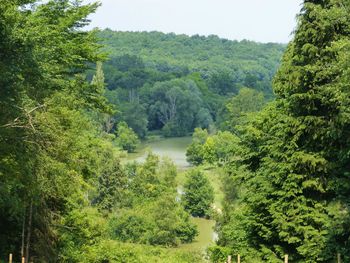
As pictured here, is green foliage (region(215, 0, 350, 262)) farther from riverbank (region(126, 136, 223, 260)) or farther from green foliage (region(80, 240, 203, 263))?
riverbank (region(126, 136, 223, 260))

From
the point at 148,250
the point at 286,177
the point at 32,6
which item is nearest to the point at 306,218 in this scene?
the point at 286,177

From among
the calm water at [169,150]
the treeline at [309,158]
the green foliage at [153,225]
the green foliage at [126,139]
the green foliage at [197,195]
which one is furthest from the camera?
the green foliage at [126,139]

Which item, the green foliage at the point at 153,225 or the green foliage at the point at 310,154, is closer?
the green foliage at the point at 310,154

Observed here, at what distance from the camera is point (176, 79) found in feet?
360

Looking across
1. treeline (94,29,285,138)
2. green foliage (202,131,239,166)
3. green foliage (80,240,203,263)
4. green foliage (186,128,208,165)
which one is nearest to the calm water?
green foliage (186,128,208,165)

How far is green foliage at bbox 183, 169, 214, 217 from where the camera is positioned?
156 feet

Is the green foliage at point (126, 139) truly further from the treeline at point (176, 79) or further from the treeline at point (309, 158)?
the treeline at point (309, 158)

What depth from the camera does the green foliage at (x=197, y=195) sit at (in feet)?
156

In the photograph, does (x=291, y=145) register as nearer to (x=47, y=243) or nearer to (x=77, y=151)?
(x=77, y=151)

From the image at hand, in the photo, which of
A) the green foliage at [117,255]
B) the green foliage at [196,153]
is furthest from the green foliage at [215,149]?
the green foliage at [117,255]

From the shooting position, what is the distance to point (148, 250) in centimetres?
2872

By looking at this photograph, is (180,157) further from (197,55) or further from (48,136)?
(197,55)

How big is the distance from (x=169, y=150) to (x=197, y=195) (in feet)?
122

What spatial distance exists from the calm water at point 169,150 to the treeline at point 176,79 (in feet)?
9.67
